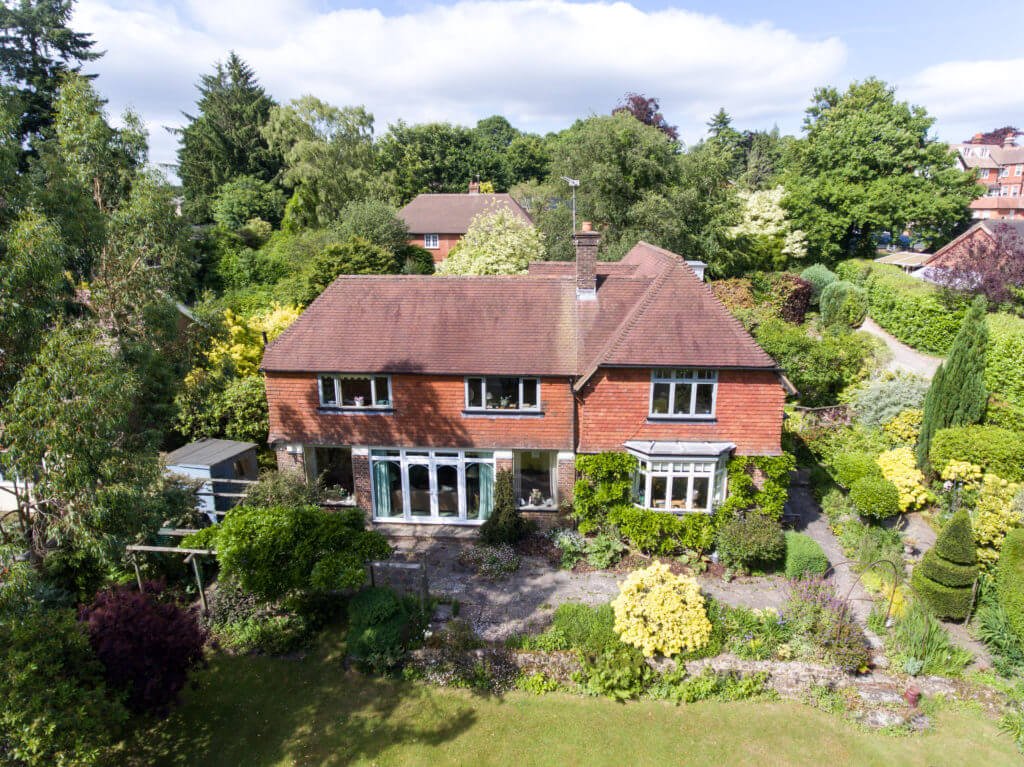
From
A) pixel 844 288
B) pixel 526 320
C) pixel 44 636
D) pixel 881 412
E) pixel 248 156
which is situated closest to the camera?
pixel 44 636

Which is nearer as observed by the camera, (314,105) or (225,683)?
(225,683)

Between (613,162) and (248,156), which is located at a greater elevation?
(248,156)

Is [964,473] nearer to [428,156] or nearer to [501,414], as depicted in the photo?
[501,414]

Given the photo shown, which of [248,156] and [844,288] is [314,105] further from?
[844,288]

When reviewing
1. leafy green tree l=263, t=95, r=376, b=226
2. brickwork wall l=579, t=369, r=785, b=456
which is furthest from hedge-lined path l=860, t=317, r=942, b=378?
leafy green tree l=263, t=95, r=376, b=226

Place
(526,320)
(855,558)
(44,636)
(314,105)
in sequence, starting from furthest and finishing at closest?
(314,105)
(526,320)
(855,558)
(44,636)

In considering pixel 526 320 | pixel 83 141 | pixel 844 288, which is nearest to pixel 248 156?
pixel 83 141

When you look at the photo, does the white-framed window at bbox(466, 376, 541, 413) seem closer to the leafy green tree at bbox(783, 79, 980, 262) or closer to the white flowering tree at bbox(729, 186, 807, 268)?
the white flowering tree at bbox(729, 186, 807, 268)
